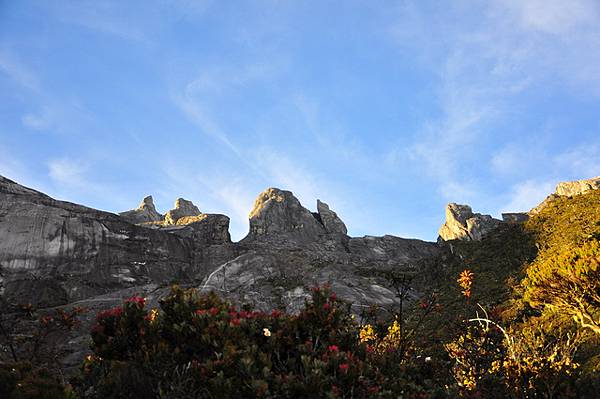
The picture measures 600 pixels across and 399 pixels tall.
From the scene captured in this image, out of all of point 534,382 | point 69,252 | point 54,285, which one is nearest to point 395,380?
point 534,382

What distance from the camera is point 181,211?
147m

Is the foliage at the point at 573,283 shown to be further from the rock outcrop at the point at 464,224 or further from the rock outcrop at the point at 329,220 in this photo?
the rock outcrop at the point at 329,220

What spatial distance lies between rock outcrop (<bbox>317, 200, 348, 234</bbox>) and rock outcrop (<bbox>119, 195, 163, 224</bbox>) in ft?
208

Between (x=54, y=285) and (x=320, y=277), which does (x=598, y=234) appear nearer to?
(x=320, y=277)

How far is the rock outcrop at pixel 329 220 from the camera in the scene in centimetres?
12319

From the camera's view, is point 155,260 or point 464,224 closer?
point 155,260

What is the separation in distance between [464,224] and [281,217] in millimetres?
50985

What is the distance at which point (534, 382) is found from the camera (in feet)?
34.7

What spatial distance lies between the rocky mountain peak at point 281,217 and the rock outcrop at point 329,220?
262 centimetres

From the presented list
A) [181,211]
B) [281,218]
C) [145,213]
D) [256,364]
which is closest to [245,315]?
[256,364]

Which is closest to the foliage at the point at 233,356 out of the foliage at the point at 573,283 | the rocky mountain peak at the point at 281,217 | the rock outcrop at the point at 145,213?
the foliage at the point at 573,283

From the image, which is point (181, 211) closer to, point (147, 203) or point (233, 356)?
point (147, 203)

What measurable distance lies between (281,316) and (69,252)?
76.7 m

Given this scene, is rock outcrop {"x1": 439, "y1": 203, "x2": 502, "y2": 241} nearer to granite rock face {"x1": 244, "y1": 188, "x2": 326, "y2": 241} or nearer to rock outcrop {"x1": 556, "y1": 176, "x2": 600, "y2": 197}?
rock outcrop {"x1": 556, "y1": 176, "x2": 600, "y2": 197}
